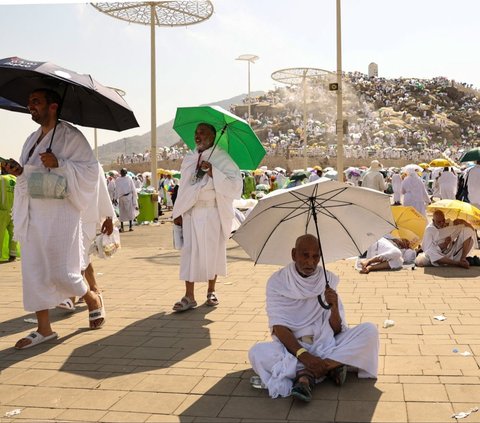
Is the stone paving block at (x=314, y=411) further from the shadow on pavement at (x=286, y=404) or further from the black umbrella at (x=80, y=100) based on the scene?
the black umbrella at (x=80, y=100)

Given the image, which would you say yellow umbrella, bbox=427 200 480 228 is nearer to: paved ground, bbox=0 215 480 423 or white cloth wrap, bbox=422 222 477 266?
white cloth wrap, bbox=422 222 477 266

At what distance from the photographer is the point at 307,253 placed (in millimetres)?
3934

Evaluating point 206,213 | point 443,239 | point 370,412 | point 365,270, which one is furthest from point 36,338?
point 443,239

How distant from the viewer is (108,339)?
5176 millimetres

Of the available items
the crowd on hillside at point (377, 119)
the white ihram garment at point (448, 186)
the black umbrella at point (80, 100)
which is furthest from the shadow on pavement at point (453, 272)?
the crowd on hillside at point (377, 119)

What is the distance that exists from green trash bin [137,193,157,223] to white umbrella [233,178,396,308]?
14.5m

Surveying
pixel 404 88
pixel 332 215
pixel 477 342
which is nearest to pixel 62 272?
pixel 332 215

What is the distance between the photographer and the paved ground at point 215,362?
3484 mm

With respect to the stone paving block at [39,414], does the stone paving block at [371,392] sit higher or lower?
higher

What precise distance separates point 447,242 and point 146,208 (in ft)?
37.3

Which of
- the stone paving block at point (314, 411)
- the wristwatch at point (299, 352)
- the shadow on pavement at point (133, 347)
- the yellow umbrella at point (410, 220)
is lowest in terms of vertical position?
the shadow on pavement at point (133, 347)

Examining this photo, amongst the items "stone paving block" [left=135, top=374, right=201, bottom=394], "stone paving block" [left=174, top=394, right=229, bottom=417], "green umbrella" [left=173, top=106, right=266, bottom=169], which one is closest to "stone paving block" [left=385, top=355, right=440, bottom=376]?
"stone paving block" [left=174, top=394, right=229, bottom=417]

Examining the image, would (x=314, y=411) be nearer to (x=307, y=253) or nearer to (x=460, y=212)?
(x=307, y=253)

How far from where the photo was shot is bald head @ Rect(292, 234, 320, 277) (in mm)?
3938
